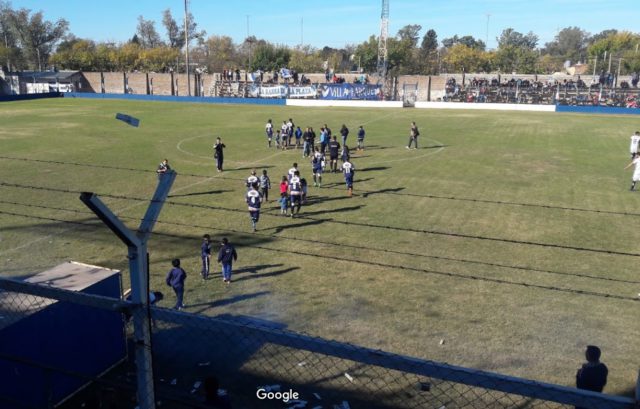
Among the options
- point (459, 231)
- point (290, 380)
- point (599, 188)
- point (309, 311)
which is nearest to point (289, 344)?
point (290, 380)

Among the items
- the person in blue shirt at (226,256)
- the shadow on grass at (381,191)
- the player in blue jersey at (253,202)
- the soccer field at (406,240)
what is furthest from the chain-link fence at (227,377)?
the shadow on grass at (381,191)

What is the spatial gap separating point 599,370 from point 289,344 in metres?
4.82

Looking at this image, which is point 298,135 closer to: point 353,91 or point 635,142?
point 635,142

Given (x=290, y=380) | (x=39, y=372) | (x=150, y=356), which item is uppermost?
(x=150, y=356)

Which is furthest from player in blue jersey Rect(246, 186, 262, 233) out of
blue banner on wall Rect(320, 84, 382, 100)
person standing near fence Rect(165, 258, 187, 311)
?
blue banner on wall Rect(320, 84, 382, 100)

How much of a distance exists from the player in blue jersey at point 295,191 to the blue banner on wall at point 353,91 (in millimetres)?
47455

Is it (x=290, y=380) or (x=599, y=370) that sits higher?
(x=599, y=370)

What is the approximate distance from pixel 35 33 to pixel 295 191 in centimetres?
12154

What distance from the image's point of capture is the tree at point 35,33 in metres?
115

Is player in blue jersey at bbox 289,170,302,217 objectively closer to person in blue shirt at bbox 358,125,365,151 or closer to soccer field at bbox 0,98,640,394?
soccer field at bbox 0,98,640,394

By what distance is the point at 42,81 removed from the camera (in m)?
82.8

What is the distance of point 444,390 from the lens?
26.6 feet

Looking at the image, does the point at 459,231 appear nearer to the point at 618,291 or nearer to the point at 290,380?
the point at 618,291

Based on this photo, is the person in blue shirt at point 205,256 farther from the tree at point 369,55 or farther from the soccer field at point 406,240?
the tree at point 369,55
